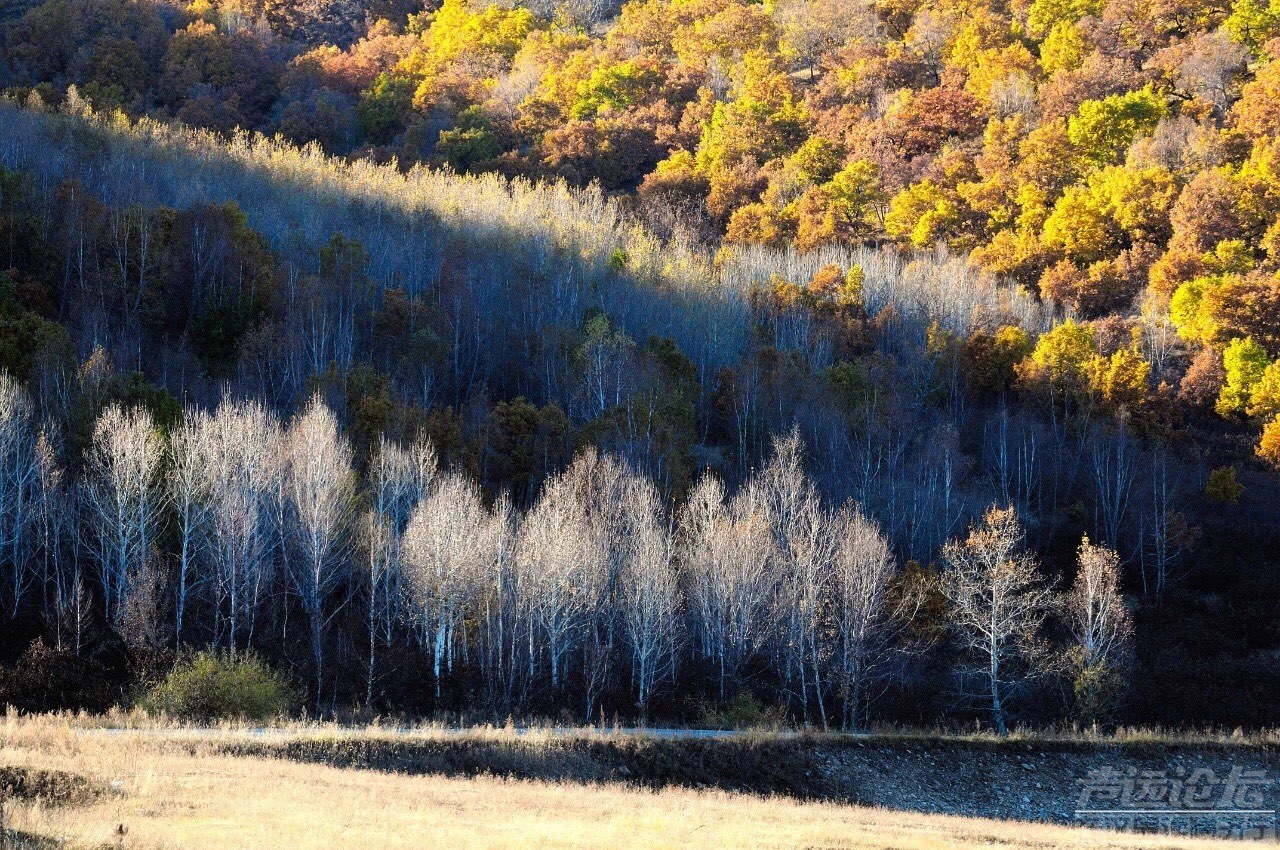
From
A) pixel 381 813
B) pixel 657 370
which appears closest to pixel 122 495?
pixel 381 813

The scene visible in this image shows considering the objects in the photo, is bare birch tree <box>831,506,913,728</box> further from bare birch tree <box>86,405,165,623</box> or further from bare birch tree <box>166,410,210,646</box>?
bare birch tree <box>86,405,165,623</box>

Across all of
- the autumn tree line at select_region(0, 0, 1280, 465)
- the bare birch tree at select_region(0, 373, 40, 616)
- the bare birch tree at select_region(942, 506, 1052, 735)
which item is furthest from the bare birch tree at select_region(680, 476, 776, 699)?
the autumn tree line at select_region(0, 0, 1280, 465)

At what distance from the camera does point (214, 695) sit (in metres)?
33.2

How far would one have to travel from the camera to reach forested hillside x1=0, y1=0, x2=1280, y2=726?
41.3m

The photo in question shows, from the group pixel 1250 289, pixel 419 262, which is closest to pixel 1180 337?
pixel 1250 289

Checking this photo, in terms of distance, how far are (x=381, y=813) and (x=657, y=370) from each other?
126ft

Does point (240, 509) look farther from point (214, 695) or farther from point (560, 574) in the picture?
point (560, 574)

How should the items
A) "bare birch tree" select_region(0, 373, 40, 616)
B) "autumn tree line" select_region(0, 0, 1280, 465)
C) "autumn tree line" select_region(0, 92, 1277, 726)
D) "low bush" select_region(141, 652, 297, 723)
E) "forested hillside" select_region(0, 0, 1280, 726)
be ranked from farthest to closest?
"autumn tree line" select_region(0, 0, 1280, 465) → "autumn tree line" select_region(0, 92, 1277, 726) → "forested hillside" select_region(0, 0, 1280, 726) → "bare birch tree" select_region(0, 373, 40, 616) → "low bush" select_region(141, 652, 297, 723)

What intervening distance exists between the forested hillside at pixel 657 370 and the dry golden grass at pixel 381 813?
10784 millimetres

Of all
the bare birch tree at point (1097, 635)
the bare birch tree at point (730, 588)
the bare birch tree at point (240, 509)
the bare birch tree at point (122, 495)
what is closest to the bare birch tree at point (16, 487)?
the bare birch tree at point (122, 495)

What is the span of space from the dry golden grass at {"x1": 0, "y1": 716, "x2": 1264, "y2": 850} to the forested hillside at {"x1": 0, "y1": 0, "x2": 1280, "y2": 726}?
10.8 m

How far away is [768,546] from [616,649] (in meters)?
6.11

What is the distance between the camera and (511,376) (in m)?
65.0

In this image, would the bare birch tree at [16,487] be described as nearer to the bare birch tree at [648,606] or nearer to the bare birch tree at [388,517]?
the bare birch tree at [388,517]
